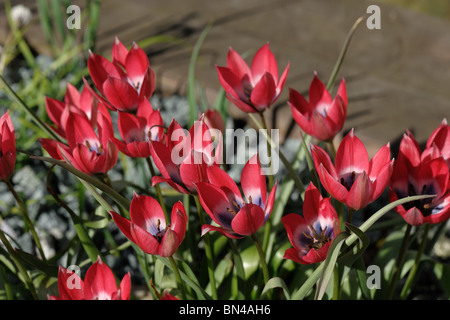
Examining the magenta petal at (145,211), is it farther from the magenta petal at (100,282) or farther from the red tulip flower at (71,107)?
the red tulip flower at (71,107)

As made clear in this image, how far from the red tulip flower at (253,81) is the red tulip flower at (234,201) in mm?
157

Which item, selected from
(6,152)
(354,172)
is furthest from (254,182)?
(6,152)

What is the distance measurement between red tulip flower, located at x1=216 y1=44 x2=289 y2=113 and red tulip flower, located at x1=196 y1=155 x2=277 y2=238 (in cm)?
16

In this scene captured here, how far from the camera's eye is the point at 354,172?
913mm

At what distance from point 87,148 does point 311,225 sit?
0.36 metres

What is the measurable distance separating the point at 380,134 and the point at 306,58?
17.7 inches

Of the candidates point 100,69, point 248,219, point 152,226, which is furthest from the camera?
point 100,69

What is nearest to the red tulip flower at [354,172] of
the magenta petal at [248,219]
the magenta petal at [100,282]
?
the magenta petal at [248,219]

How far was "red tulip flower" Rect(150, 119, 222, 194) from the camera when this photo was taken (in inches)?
33.5

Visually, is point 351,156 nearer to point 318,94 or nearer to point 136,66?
point 318,94

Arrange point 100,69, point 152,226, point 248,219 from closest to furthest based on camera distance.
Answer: point 248,219 → point 152,226 → point 100,69

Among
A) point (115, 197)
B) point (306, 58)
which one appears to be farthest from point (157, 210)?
point (306, 58)

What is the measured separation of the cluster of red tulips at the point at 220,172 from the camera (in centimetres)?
84
